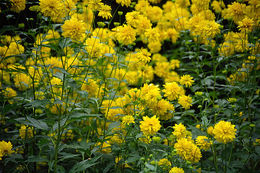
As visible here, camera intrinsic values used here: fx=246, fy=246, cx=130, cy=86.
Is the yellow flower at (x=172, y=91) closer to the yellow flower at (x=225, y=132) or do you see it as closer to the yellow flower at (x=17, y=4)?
the yellow flower at (x=225, y=132)

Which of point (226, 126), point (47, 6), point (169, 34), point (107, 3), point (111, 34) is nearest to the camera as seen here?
point (47, 6)

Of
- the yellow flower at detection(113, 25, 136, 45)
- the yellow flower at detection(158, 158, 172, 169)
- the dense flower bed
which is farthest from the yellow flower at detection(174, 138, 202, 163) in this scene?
the yellow flower at detection(113, 25, 136, 45)

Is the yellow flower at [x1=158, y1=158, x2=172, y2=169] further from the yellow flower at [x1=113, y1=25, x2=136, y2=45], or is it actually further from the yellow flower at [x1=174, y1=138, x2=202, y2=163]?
the yellow flower at [x1=113, y1=25, x2=136, y2=45]

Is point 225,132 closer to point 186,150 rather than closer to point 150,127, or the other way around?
point 186,150

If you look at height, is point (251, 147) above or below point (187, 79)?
below

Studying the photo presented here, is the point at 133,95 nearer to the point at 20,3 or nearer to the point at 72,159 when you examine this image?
the point at 72,159

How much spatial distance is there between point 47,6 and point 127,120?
1179 mm

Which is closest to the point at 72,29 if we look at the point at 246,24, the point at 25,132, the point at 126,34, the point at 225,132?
the point at 126,34

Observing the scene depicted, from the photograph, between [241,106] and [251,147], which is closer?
[251,147]

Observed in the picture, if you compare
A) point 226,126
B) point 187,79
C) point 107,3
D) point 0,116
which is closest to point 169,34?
point 187,79

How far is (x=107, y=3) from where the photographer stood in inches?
106

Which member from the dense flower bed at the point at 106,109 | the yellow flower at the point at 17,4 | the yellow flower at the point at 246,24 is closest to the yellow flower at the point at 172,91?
the dense flower bed at the point at 106,109

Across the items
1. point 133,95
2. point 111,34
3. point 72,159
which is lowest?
point 72,159

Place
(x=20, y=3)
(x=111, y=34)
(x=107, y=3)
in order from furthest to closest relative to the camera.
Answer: (x=111, y=34), (x=107, y=3), (x=20, y=3)
